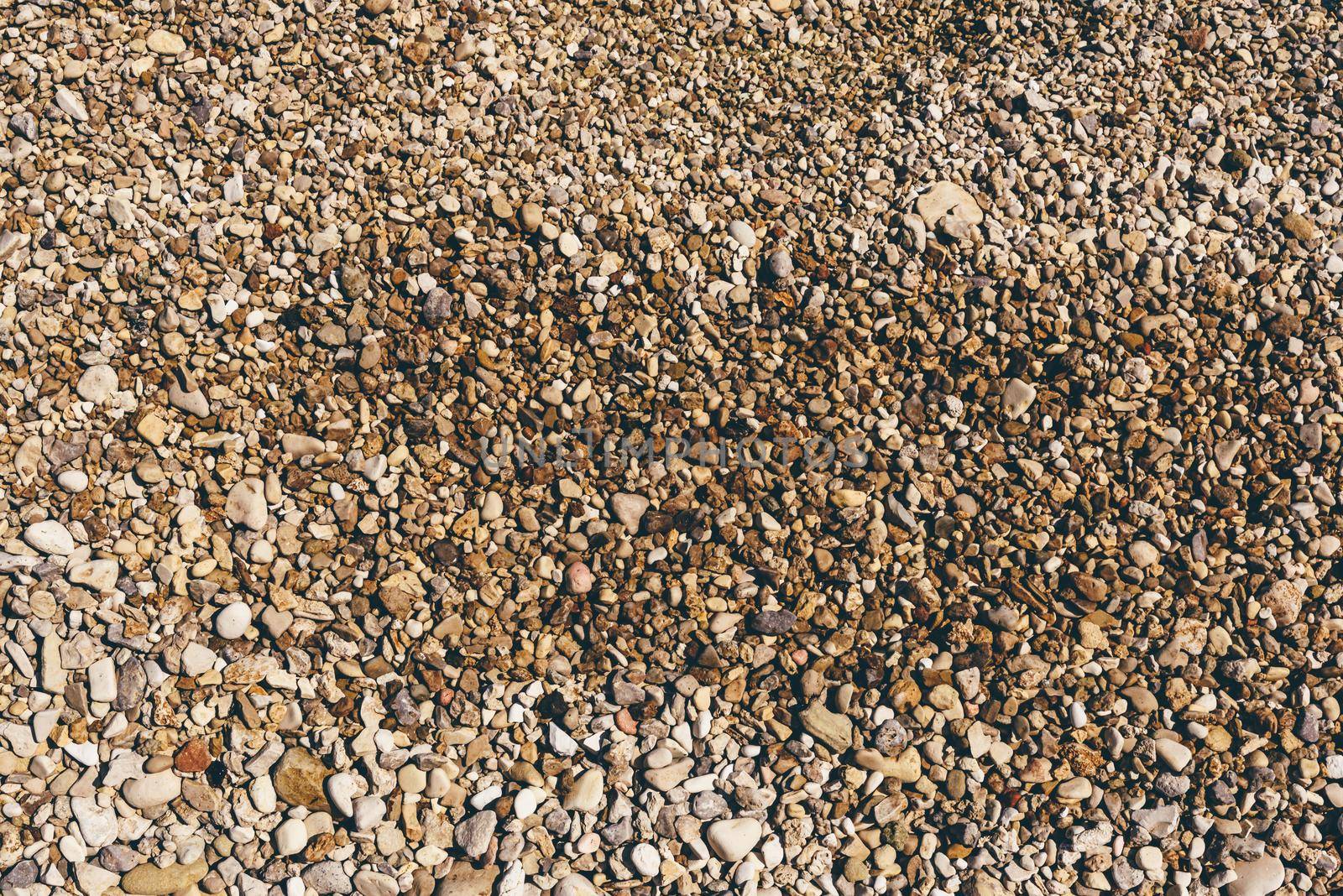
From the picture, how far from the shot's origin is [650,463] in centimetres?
349

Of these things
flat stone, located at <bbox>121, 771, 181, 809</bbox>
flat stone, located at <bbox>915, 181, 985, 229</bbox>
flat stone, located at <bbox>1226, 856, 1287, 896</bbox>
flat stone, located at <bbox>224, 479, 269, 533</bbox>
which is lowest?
flat stone, located at <bbox>121, 771, 181, 809</bbox>

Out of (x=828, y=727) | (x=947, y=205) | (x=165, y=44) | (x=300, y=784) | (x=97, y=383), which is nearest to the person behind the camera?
(x=300, y=784)

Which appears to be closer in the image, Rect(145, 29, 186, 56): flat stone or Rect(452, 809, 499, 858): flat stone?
Rect(452, 809, 499, 858): flat stone

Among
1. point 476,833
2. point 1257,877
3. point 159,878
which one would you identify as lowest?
point 159,878

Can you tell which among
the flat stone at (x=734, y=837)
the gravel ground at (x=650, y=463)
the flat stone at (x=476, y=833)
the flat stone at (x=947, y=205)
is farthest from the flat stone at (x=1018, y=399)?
the flat stone at (x=476, y=833)

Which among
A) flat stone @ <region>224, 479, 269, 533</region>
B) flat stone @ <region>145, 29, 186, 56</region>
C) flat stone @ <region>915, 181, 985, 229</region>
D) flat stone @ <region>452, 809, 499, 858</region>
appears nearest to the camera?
flat stone @ <region>452, 809, 499, 858</region>

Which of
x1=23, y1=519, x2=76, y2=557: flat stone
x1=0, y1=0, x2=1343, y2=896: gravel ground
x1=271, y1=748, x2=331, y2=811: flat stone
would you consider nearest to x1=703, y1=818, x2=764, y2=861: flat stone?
x1=0, y1=0, x2=1343, y2=896: gravel ground

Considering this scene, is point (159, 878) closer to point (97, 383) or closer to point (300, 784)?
point (300, 784)

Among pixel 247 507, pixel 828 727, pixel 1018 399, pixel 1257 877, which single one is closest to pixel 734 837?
pixel 828 727

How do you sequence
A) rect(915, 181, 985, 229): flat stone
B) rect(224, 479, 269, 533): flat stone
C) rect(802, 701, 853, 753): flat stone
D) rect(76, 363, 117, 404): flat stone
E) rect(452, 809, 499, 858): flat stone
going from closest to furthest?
rect(452, 809, 499, 858): flat stone < rect(802, 701, 853, 753): flat stone < rect(224, 479, 269, 533): flat stone < rect(76, 363, 117, 404): flat stone < rect(915, 181, 985, 229): flat stone

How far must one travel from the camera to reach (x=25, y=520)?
3270mm

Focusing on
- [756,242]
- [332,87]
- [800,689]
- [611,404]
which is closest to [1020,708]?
[800,689]

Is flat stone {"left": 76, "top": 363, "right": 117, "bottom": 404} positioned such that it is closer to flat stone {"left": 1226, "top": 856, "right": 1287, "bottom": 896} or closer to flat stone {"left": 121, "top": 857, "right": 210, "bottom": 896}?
flat stone {"left": 121, "top": 857, "right": 210, "bottom": 896}

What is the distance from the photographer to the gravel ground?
303 cm
